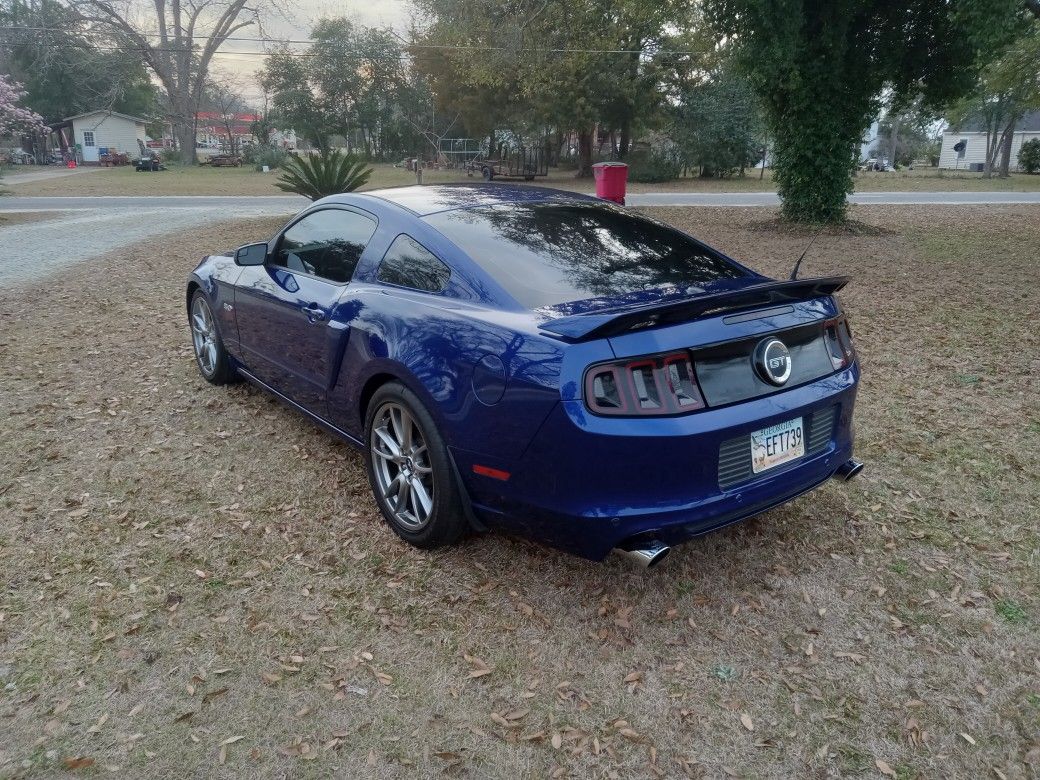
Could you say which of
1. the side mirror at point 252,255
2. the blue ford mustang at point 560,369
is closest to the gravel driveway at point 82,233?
the side mirror at point 252,255

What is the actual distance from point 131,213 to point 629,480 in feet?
63.4

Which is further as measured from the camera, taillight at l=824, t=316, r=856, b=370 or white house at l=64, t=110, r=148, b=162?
white house at l=64, t=110, r=148, b=162

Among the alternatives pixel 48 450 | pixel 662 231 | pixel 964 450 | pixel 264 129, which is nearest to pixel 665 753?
pixel 662 231

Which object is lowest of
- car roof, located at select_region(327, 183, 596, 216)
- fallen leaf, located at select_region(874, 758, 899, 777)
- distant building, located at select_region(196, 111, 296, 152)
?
fallen leaf, located at select_region(874, 758, 899, 777)

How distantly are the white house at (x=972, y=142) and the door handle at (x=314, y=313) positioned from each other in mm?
61466

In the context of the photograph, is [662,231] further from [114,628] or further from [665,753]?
[114,628]

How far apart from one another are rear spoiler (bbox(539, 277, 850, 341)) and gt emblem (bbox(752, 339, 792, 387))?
0.17 metres

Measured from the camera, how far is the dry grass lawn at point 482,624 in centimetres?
239

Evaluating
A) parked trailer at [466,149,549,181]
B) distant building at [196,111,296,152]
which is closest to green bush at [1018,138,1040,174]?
parked trailer at [466,149,549,181]

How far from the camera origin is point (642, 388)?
8.64ft

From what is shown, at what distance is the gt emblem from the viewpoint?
2857 mm

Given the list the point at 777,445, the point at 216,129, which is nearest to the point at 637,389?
the point at 777,445

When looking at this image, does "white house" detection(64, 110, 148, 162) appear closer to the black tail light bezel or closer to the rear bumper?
the rear bumper

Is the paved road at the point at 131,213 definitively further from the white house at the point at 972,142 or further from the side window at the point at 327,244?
the white house at the point at 972,142
